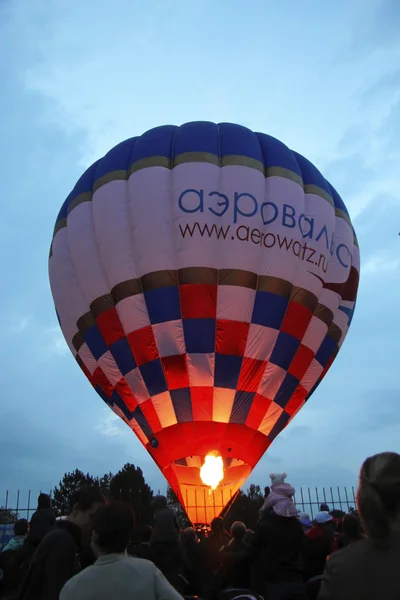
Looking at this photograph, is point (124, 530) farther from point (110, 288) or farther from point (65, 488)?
point (65, 488)

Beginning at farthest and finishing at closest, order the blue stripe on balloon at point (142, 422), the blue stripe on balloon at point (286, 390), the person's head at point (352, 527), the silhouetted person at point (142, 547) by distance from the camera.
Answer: the blue stripe on balloon at point (286, 390) → the blue stripe on balloon at point (142, 422) → the silhouetted person at point (142, 547) → the person's head at point (352, 527)

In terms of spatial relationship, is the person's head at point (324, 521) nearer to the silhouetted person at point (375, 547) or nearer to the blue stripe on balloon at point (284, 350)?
the silhouetted person at point (375, 547)

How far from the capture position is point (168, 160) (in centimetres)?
1048

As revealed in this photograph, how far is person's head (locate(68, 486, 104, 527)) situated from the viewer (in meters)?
2.95

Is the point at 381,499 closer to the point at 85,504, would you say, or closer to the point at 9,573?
the point at 85,504

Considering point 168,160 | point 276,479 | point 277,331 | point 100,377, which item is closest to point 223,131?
point 168,160

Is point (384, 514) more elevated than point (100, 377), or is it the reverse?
point (100, 377)

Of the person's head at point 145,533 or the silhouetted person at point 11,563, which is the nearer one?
the silhouetted person at point 11,563

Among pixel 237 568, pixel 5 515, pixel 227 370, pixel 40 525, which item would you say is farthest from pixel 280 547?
pixel 5 515

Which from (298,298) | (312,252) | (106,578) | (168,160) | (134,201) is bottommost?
(106,578)

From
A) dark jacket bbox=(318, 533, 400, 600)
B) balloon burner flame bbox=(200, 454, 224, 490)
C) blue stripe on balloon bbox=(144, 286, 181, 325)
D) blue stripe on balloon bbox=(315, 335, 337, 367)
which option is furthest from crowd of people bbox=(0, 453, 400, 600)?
blue stripe on balloon bbox=(315, 335, 337, 367)

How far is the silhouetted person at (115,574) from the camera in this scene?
199 centimetres

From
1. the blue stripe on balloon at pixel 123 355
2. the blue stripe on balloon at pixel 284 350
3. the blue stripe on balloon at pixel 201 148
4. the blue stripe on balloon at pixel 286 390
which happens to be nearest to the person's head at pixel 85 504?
the blue stripe on balloon at pixel 123 355

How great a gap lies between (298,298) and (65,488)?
37417 mm
